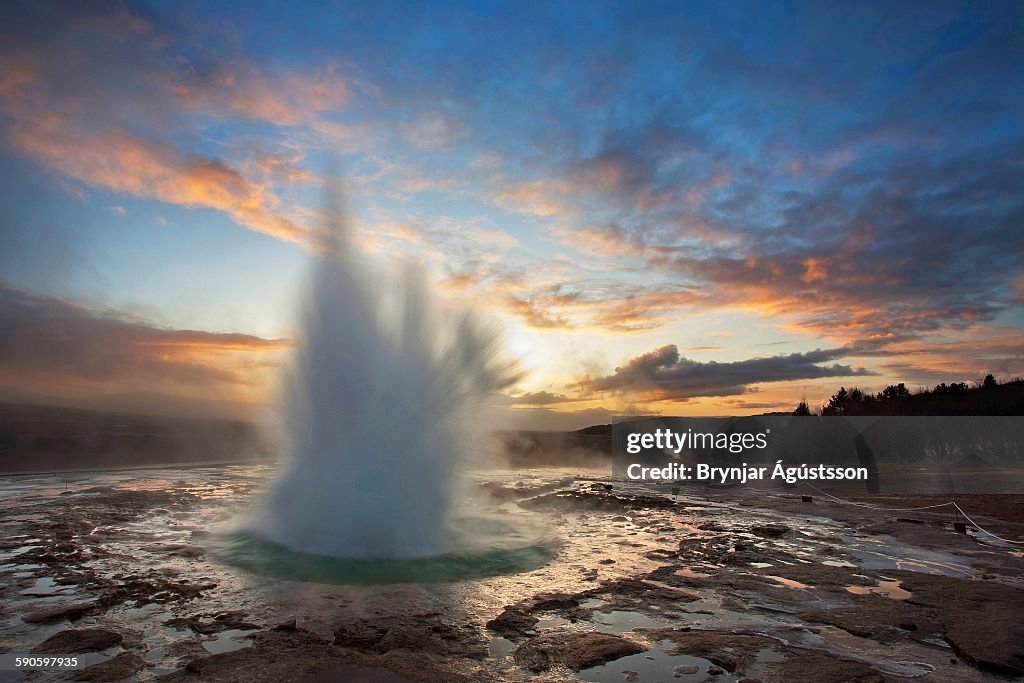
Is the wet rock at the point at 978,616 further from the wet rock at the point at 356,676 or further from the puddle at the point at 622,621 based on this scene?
the wet rock at the point at 356,676

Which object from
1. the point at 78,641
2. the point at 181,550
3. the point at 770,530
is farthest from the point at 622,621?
the point at 770,530

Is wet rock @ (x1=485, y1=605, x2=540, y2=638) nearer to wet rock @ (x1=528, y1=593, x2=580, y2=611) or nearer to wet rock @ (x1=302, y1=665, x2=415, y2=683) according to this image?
wet rock @ (x1=528, y1=593, x2=580, y2=611)

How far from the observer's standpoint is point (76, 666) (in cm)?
562

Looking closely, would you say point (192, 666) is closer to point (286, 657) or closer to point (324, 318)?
point (286, 657)

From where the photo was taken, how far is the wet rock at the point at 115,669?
5348 millimetres

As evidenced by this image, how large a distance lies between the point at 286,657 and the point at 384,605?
2.00 m

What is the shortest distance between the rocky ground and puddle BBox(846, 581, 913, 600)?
48 millimetres

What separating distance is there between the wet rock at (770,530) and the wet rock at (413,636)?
32.1 ft

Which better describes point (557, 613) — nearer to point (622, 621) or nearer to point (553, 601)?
point (553, 601)

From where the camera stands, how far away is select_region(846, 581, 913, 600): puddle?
877 cm

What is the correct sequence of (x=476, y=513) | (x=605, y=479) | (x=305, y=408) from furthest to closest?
(x=605, y=479), (x=476, y=513), (x=305, y=408)

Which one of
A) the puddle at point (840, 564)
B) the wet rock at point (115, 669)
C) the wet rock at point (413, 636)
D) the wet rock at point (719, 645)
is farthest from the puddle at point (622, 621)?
the puddle at point (840, 564)

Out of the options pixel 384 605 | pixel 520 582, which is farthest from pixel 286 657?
pixel 520 582

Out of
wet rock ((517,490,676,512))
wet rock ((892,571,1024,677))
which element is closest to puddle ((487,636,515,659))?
wet rock ((892,571,1024,677))
